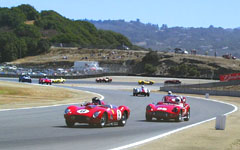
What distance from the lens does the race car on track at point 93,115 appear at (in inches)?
679

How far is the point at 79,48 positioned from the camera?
148375 mm

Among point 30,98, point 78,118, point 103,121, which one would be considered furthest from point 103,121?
point 30,98

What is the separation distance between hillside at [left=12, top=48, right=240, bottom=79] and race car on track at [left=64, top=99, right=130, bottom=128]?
74.3 metres

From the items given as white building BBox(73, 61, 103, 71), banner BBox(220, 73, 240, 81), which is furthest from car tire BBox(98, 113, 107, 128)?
white building BBox(73, 61, 103, 71)

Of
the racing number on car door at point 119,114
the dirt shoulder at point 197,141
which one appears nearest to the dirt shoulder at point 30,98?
the racing number on car door at point 119,114

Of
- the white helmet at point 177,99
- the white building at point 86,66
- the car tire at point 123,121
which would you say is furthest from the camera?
the white building at point 86,66

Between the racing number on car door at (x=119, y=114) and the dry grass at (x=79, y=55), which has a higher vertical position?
the dry grass at (x=79, y=55)

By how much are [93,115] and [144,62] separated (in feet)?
339

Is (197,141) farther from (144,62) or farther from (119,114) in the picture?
(144,62)

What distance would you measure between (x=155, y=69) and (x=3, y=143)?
329 feet

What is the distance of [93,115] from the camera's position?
17266mm

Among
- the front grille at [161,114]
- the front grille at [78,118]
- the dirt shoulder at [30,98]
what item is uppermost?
the front grille at [78,118]

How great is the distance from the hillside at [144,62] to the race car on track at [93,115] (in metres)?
74.3

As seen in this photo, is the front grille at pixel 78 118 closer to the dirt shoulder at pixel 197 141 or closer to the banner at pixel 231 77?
the dirt shoulder at pixel 197 141
